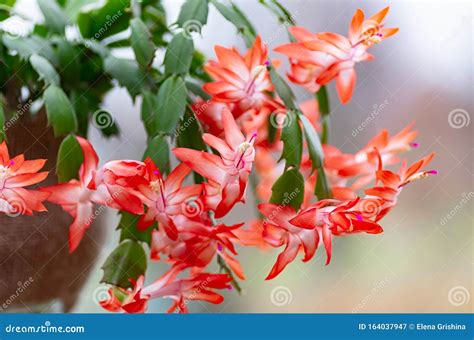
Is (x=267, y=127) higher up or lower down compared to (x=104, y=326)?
higher up

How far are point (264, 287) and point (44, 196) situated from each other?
88 cm

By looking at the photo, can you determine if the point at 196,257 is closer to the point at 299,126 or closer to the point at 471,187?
the point at 299,126

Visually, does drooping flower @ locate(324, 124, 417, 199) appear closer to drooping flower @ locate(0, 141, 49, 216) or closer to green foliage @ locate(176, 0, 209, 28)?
green foliage @ locate(176, 0, 209, 28)

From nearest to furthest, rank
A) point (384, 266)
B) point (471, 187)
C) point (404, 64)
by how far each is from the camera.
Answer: point (471, 187), point (384, 266), point (404, 64)

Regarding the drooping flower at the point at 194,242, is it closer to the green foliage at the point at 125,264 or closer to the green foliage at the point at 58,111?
the green foliage at the point at 125,264

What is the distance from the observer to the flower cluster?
1.98ft

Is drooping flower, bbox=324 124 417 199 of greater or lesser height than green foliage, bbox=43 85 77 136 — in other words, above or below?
above

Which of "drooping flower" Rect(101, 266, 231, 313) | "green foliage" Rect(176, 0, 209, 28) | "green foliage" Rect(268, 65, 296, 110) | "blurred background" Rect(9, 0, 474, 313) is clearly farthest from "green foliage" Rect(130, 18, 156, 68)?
"blurred background" Rect(9, 0, 474, 313)

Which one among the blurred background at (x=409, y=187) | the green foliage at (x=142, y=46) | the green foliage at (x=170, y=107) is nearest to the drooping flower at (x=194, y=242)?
the green foliage at (x=170, y=107)

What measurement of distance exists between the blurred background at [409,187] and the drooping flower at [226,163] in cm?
65

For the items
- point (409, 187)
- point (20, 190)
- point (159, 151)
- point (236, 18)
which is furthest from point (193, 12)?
point (409, 187)

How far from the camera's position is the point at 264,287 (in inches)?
56.2

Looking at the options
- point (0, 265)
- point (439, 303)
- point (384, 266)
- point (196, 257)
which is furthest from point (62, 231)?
point (439, 303)

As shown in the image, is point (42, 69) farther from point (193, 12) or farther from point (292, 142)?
point (292, 142)
